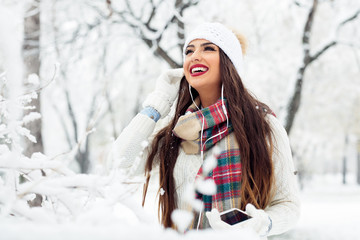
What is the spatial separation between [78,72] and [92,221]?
916 centimetres

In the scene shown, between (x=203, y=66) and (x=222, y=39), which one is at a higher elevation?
(x=222, y=39)

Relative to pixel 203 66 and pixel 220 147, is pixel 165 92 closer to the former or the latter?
pixel 203 66

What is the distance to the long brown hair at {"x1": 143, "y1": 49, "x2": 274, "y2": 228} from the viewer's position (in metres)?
1.75

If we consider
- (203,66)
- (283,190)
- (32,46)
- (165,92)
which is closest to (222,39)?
(203,66)

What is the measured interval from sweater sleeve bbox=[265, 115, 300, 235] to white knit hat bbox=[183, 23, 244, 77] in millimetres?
444

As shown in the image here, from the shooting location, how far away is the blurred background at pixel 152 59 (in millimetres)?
2219

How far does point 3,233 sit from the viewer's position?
0.44 meters

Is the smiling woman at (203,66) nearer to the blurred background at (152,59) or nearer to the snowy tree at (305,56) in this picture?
the blurred background at (152,59)

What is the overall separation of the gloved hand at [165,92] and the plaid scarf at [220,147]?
0.19 meters

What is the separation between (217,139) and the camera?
1915mm

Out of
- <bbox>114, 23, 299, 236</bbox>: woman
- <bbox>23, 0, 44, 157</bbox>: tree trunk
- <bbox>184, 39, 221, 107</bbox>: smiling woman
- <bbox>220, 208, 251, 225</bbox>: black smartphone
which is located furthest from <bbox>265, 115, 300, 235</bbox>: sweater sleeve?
<bbox>23, 0, 44, 157</bbox>: tree trunk

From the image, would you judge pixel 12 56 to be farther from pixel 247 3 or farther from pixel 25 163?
pixel 247 3

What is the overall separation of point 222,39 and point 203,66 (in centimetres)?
20

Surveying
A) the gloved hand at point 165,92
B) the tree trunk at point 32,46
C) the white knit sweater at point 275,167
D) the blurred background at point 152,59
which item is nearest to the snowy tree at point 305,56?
the blurred background at point 152,59
